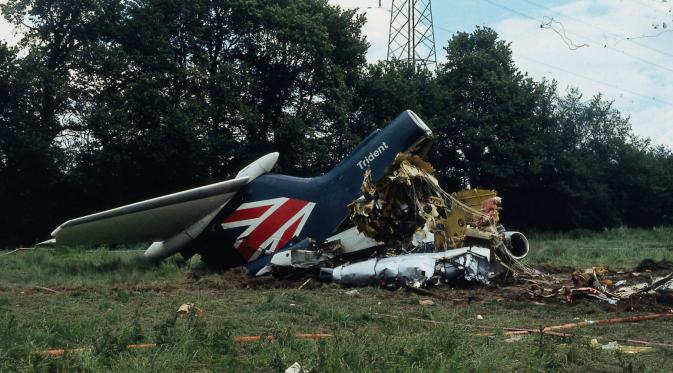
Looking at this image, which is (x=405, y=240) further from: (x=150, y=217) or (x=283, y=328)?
(x=283, y=328)

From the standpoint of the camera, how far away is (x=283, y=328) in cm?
636

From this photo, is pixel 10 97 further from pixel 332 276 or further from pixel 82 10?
pixel 332 276

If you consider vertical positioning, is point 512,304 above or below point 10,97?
below

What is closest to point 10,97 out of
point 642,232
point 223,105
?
point 223,105

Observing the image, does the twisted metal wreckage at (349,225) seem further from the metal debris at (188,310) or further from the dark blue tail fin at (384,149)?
the metal debris at (188,310)

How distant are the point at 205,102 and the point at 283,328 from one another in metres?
23.1

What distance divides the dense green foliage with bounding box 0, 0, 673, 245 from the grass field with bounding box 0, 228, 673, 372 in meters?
16.4

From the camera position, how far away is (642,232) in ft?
118

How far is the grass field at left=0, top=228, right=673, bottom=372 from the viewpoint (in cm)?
483

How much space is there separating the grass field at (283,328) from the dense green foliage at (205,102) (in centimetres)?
1638

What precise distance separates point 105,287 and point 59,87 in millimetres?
18536

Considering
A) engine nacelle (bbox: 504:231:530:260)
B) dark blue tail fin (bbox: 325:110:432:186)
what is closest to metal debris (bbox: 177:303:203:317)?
dark blue tail fin (bbox: 325:110:432:186)

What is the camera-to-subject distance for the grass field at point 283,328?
15.9 feet

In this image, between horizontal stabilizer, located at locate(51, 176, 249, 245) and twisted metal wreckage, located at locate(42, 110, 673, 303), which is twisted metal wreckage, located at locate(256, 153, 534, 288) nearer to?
twisted metal wreckage, located at locate(42, 110, 673, 303)
